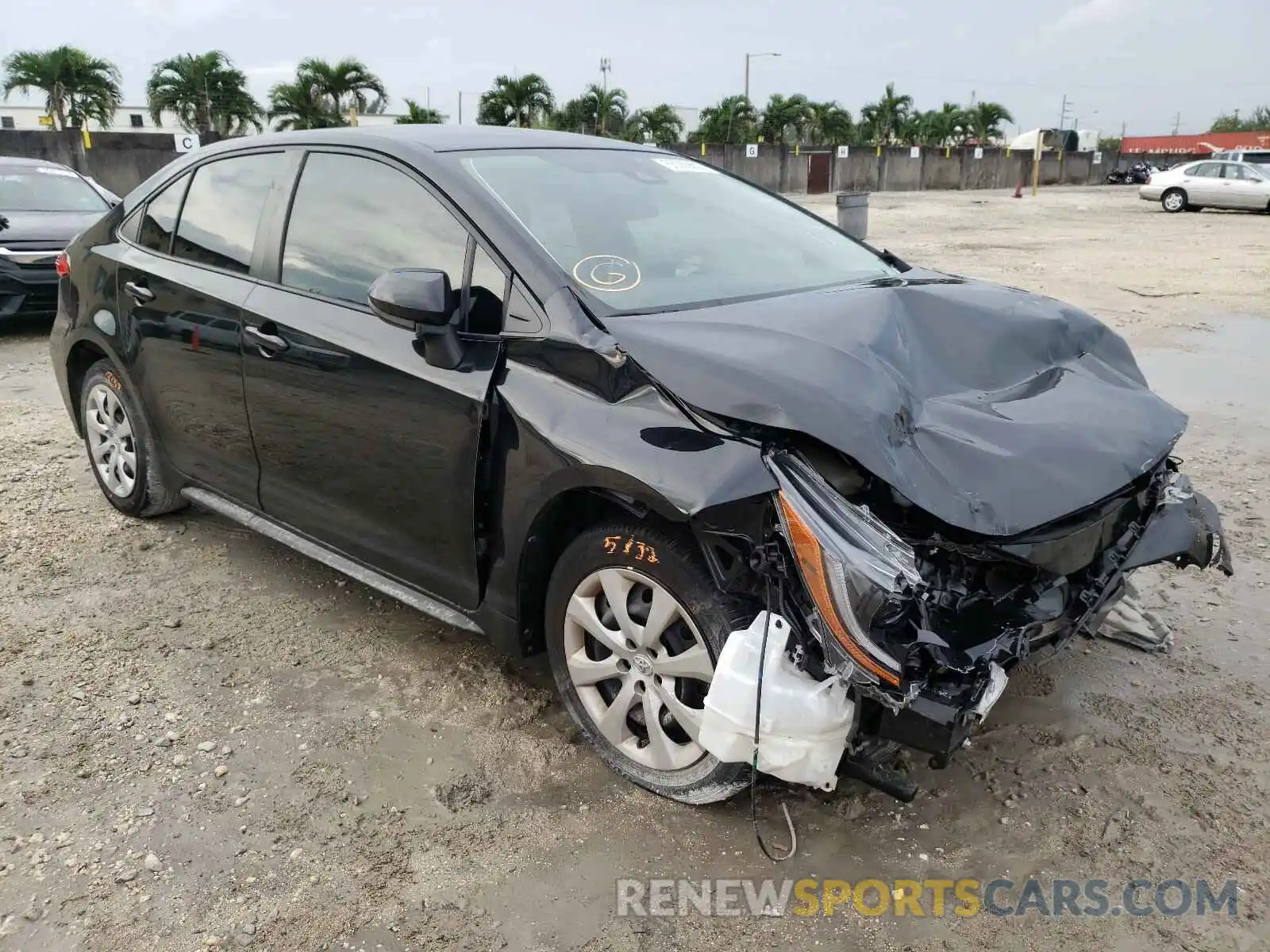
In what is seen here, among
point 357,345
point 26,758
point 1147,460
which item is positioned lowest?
point 26,758

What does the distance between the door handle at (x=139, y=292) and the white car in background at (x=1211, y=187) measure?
28.0 m

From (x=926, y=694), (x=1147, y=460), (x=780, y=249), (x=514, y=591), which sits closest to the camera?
(x=926, y=694)

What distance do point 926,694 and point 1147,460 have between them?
3.08ft

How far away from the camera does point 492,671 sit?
3.41m

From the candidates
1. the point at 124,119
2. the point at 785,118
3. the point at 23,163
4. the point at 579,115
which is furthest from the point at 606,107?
the point at 23,163

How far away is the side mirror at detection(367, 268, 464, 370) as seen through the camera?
271 centimetres

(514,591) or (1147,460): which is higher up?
(1147,460)

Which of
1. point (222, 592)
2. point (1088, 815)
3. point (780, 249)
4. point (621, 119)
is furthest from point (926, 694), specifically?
point (621, 119)

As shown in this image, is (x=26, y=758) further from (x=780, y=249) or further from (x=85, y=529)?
(x=780, y=249)

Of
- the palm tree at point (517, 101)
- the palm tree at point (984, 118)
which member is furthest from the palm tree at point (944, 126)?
the palm tree at point (517, 101)

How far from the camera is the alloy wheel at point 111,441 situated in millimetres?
4504

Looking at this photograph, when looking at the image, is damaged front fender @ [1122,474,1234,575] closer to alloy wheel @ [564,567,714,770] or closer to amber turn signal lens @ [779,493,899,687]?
amber turn signal lens @ [779,493,899,687]

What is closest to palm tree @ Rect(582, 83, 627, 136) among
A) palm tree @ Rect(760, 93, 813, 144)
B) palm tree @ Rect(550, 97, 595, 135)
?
palm tree @ Rect(550, 97, 595, 135)

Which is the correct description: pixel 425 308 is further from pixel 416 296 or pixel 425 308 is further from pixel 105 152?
pixel 105 152
